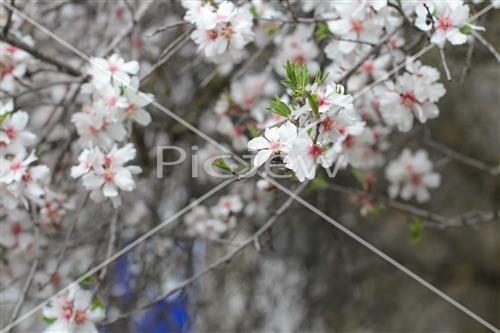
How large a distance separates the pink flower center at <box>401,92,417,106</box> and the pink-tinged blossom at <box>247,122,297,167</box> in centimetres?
42

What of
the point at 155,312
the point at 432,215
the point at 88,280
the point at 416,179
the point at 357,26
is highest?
the point at 357,26

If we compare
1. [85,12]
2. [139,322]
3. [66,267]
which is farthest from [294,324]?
[85,12]

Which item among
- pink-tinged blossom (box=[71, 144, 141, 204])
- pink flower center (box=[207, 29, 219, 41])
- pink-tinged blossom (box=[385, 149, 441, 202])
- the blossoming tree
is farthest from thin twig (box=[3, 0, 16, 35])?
pink-tinged blossom (box=[385, 149, 441, 202])

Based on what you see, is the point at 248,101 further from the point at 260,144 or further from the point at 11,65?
the point at 260,144

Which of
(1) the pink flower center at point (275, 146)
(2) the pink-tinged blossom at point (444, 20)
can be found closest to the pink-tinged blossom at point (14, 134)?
(1) the pink flower center at point (275, 146)

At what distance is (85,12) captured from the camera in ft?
7.50

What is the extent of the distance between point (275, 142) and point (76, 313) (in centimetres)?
68

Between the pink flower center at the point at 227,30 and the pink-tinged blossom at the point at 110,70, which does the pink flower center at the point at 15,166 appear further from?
the pink flower center at the point at 227,30

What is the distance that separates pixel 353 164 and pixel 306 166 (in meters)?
0.62

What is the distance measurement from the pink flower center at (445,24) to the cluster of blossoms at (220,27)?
1.34 ft

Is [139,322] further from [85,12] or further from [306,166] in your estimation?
[306,166]

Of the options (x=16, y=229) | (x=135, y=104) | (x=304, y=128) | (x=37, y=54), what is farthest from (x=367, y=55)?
(x=16, y=229)

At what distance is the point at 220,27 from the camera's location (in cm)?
147

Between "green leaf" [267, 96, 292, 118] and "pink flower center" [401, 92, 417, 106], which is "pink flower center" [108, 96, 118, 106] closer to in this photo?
"green leaf" [267, 96, 292, 118]
